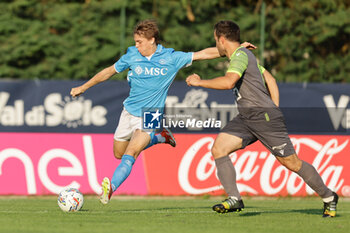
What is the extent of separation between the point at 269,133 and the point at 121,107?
8024mm

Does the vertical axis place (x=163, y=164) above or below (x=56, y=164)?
below

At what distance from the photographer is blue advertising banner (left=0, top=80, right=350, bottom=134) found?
16141mm

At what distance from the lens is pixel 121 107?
54.3ft

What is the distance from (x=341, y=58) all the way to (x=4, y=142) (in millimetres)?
9906

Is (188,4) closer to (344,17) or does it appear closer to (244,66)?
(344,17)

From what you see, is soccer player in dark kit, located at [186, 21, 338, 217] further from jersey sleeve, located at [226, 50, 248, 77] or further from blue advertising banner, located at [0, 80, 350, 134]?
blue advertising banner, located at [0, 80, 350, 134]

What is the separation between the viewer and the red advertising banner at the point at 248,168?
49.4 ft

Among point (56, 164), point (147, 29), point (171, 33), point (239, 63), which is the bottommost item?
point (56, 164)

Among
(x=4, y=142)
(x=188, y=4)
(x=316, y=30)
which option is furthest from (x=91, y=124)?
(x=316, y=30)

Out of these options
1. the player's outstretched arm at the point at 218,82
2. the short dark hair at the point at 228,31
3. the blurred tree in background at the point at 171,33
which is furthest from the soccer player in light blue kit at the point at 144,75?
the blurred tree in background at the point at 171,33

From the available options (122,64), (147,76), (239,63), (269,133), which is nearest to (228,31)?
(239,63)

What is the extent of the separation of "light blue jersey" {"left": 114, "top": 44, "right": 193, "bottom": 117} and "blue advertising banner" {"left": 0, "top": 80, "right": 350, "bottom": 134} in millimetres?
5907

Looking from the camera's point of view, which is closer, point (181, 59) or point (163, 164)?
point (181, 59)

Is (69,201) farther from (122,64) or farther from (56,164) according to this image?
(56,164)
